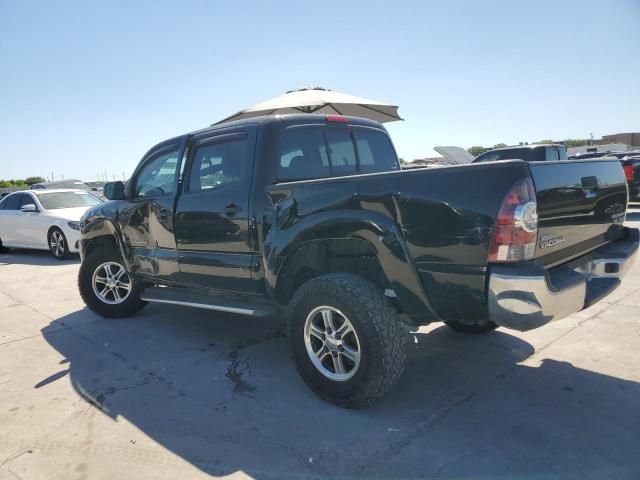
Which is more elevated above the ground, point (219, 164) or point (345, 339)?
point (219, 164)

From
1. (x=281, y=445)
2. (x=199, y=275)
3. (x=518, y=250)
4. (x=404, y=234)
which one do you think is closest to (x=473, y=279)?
(x=518, y=250)

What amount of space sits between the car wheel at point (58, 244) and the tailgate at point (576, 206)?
31.1 feet

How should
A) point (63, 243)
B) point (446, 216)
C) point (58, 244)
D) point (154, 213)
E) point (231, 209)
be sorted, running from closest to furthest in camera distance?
point (446, 216)
point (231, 209)
point (154, 213)
point (63, 243)
point (58, 244)

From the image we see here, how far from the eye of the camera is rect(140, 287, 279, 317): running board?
3662 mm

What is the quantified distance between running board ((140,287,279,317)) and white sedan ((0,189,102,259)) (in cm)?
601

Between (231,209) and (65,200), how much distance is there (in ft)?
28.7

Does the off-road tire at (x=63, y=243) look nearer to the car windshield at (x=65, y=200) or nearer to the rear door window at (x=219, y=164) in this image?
the car windshield at (x=65, y=200)

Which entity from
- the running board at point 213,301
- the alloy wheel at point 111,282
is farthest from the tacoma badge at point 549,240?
Answer: the alloy wheel at point 111,282

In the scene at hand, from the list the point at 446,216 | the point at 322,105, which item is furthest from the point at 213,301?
the point at 322,105

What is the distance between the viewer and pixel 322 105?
8.47m

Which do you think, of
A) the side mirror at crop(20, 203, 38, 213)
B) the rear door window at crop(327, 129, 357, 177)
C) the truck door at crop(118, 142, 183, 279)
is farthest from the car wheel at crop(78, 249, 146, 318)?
the side mirror at crop(20, 203, 38, 213)

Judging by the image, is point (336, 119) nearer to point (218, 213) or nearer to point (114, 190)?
point (218, 213)

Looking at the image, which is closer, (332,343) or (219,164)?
(332,343)

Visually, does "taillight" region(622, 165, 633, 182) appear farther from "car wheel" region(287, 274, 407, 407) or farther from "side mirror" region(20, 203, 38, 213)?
"side mirror" region(20, 203, 38, 213)
